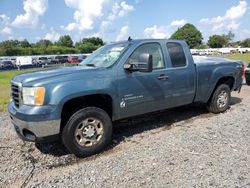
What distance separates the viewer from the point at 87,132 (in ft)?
15.6

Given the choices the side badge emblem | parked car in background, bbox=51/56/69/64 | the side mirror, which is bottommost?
parked car in background, bbox=51/56/69/64

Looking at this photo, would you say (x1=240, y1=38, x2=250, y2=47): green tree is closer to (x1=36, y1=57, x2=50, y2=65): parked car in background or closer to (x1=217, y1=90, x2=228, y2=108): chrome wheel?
(x1=36, y1=57, x2=50, y2=65): parked car in background

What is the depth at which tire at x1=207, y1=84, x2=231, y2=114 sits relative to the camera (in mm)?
7168

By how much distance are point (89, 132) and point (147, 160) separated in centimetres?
105

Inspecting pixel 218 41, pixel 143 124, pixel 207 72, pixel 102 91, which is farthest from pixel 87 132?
pixel 218 41

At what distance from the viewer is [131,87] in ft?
17.1

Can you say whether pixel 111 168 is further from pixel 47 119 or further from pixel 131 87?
pixel 131 87

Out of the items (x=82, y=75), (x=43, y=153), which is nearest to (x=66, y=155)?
Result: (x=43, y=153)

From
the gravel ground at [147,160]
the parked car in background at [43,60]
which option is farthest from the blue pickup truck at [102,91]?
the parked car in background at [43,60]

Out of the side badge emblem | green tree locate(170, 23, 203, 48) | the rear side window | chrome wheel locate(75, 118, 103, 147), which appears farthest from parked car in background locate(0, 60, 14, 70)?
green tree locate(170, 23, 203, 48)

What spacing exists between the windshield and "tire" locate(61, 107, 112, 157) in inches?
38.5

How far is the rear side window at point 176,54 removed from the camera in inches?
238

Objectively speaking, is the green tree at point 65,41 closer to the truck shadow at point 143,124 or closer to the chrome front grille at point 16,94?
the truck shadow at point 143,124

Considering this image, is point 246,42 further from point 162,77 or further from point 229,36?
point 162,77
